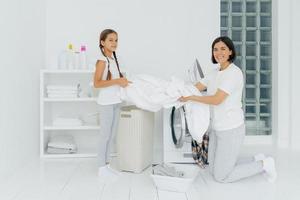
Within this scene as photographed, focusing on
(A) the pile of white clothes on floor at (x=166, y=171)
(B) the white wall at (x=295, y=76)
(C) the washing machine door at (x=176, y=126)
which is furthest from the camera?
(B) the white wall at (x=295, y=76)

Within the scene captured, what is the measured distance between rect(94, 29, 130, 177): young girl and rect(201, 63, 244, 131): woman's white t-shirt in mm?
763

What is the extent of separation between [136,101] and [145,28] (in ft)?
4.64

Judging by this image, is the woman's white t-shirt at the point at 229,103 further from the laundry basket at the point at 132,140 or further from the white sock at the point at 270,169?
the laundry basket at the point at 132,140

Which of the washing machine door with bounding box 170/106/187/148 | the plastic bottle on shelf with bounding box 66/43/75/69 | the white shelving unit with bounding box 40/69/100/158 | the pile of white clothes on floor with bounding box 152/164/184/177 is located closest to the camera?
the pile of white clothes on floor with bounding box 152/164/184/177

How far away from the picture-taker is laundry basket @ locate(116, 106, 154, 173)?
321 centimetres

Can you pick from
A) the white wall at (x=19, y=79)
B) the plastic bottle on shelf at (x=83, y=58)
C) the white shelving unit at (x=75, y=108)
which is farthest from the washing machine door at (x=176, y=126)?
the white wall at (x=19, y=79)

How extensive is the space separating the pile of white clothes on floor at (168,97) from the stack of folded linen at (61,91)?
93 cm

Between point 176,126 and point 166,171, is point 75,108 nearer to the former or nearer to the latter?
point 176,126

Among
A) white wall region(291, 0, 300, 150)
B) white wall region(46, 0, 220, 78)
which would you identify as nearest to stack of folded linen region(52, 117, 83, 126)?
white wall region(46, 0, 220, 78)

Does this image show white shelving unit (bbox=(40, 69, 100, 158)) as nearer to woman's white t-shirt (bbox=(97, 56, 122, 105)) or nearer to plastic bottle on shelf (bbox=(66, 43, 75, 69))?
plastic bottle on shelf (bbox=(66, 43, 75, 69))

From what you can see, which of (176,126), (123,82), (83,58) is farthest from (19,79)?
(176,126)

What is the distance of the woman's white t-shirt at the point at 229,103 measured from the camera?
2861 mm

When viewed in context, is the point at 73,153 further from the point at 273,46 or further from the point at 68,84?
the point at 273,46

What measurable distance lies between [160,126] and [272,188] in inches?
67.7
